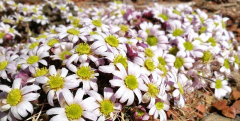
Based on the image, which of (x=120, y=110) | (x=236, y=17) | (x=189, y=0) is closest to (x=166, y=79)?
(x=120, y=110)

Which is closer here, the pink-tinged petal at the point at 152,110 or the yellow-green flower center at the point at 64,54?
the pink-tinged petal at the point at 152,110

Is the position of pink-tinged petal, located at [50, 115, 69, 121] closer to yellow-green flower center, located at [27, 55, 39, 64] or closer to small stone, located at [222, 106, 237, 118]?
yellow-green flower center, located at [27, 55, 39, 64]

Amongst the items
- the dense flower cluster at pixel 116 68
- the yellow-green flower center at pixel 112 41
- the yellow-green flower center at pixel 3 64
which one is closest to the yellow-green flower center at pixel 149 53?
the dense flower cluster at pixel 116 68

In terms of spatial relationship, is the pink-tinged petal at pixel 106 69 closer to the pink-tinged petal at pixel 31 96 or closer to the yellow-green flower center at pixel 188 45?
the pink-tinged petal at pixel 31 96

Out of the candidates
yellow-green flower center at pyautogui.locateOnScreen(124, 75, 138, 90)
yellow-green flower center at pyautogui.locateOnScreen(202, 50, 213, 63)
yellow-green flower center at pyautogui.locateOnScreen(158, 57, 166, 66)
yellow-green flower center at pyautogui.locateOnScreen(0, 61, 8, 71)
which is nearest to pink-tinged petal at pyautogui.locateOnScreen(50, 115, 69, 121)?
yellow-green flower center at pyautogui.locateOnScreen(124, 75, 138, 90)

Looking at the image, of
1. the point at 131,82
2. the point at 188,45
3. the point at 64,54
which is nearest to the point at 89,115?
the point at 131,82

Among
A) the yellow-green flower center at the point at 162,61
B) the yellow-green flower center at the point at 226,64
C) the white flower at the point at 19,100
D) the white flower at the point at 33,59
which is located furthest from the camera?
the yellow-green flower center at the point at 226,64
